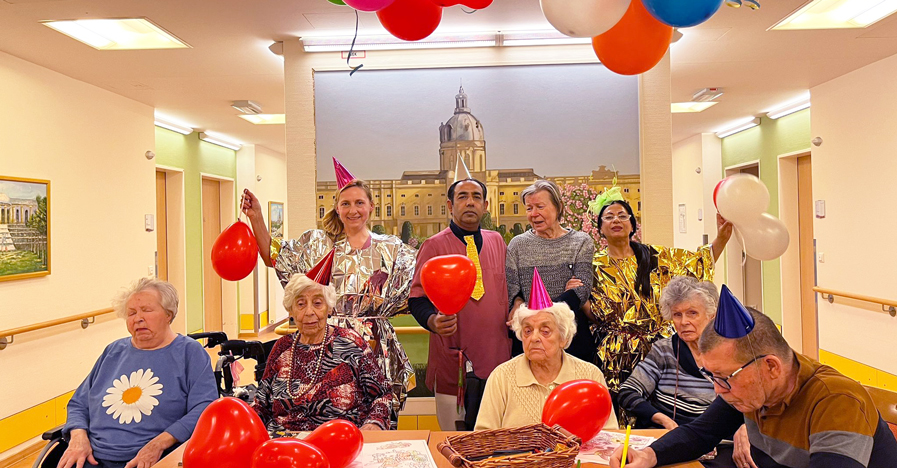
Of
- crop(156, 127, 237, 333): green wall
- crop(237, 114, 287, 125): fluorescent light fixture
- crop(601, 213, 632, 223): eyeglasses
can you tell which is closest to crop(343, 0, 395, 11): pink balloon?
crop(601, 213, 632, 223): eyeglasses

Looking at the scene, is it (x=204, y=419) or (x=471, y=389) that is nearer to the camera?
(x=204, y=419)

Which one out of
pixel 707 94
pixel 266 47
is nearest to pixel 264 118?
pixel 266 47

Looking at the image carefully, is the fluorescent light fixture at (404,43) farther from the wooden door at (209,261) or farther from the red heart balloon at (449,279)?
the wooden door at (209,261)

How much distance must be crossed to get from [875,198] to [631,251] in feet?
11.5

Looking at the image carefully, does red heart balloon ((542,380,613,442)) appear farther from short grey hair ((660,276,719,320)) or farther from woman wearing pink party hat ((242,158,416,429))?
woman wearing pink party hat ((242,158,416,429))

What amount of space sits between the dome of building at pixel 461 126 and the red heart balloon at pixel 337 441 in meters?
2.72

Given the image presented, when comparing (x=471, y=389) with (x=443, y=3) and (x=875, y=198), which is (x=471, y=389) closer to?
(x=443, y=3)

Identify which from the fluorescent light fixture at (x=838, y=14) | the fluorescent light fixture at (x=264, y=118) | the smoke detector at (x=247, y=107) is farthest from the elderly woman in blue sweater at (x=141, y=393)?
the fluorescent light fixture at (x=264, y=118)

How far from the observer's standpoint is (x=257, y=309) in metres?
9.43

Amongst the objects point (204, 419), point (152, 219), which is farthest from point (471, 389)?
point (152, 219)

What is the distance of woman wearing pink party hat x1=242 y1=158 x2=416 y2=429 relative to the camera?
288 cm

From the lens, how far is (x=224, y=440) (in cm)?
168

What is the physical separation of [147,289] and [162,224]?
5.70 metres

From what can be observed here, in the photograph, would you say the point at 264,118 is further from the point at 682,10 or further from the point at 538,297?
the point at 682,10
